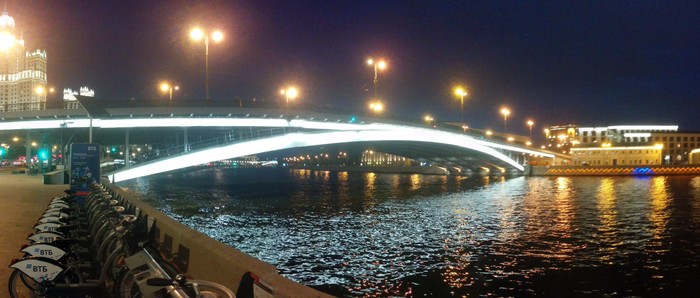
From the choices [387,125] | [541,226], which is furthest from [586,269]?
[387,125]

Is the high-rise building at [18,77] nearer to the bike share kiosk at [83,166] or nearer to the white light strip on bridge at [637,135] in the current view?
the bike share kiosk at [83,166]

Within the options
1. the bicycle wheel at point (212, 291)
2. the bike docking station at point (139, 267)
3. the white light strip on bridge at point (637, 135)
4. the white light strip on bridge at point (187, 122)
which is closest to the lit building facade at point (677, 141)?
the white light strip on bridge at point (637, 135)

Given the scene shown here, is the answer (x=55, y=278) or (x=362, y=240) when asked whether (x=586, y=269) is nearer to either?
(x=362, y=240)

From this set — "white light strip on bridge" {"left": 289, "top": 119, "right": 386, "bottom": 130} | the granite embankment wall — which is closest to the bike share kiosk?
the granite embankment wall

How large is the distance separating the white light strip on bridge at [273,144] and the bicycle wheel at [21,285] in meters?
33.7

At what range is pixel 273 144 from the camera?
2044 inches

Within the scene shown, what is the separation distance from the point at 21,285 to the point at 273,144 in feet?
145

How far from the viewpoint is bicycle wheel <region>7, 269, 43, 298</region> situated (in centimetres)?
768

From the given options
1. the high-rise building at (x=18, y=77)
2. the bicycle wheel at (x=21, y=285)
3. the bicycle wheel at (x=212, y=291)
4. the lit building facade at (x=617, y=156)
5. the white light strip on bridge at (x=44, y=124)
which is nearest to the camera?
the bicycle wheel at (x=212, y=291)

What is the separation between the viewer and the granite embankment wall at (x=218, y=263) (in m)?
5.16

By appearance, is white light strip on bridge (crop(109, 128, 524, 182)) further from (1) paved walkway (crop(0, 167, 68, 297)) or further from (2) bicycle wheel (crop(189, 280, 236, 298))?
(2) bicycle wheel (crop(189, 280, 236, 298))

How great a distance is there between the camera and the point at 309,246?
66.7 ft

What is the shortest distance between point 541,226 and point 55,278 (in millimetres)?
22133

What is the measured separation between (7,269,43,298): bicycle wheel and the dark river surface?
23.3ft
